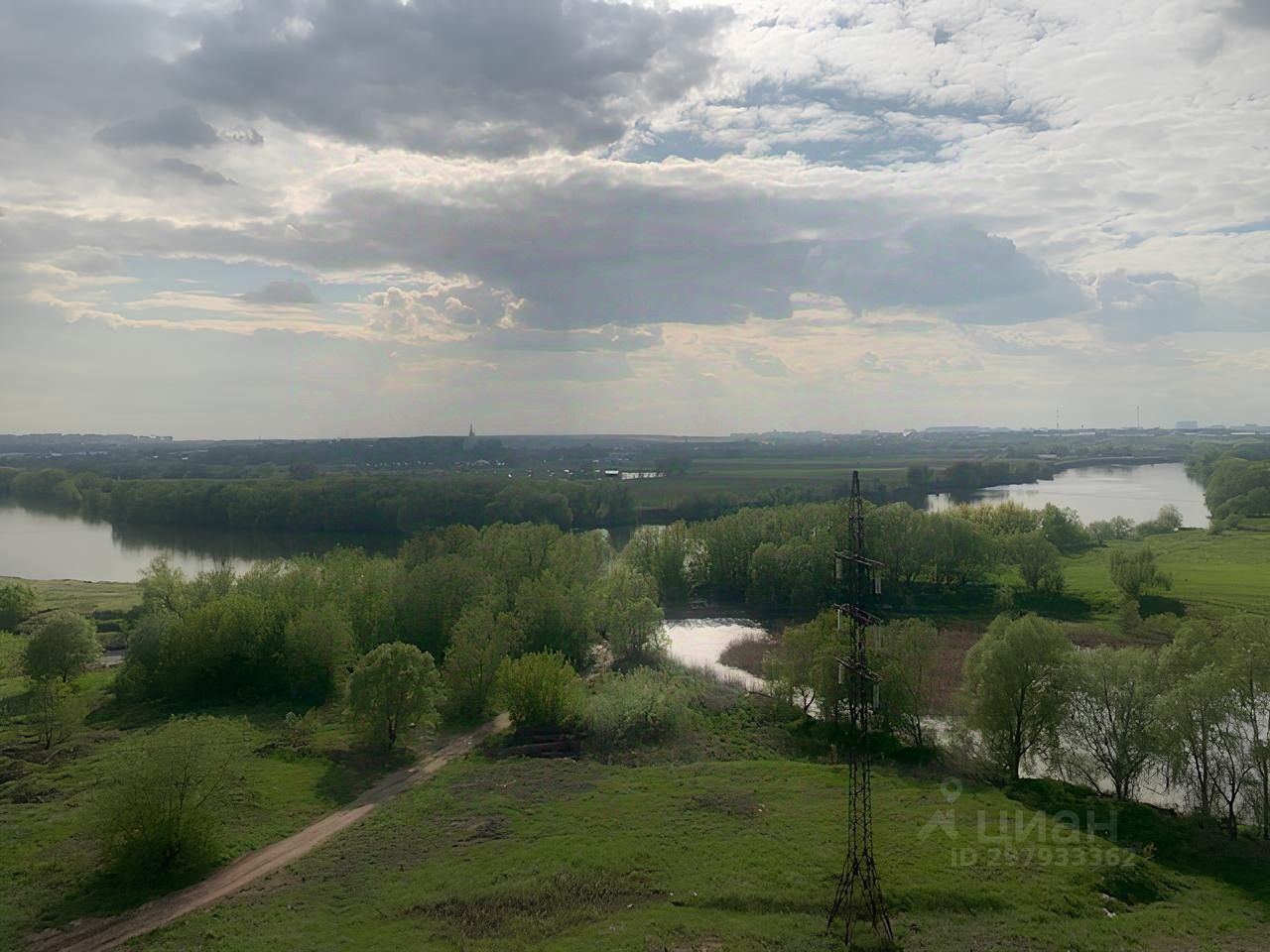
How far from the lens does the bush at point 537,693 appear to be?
36.4 m

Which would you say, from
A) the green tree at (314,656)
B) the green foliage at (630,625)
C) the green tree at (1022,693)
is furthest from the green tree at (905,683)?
the green tree at (314,656)

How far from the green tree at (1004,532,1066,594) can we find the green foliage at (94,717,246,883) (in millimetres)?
65600

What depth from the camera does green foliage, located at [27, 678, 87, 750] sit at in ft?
109

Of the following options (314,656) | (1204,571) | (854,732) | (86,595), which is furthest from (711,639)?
(86,595)

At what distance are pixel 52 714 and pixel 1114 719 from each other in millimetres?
42864

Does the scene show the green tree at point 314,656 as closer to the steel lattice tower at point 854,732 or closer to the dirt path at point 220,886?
the dirt path at point 220,886

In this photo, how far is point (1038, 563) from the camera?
69.4 metres

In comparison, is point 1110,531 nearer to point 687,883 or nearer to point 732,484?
point 732,484

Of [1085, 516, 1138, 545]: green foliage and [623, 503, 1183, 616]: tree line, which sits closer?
[623, 503, 1183, 616]: tree line

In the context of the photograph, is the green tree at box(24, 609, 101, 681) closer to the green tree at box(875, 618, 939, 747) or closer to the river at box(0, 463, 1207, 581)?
the river at box(0, 463, 1207, 581)

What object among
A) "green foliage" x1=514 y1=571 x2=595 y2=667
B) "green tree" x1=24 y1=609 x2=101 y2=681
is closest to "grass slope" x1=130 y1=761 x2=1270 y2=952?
"green foliage" x1=514 y1=571 x2=595 y2=667

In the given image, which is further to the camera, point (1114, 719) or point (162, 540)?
point (162, 540)

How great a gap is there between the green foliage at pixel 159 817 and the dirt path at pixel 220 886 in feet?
3.76

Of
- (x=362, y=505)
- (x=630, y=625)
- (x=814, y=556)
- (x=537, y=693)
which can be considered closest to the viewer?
(x=537, y=693)
